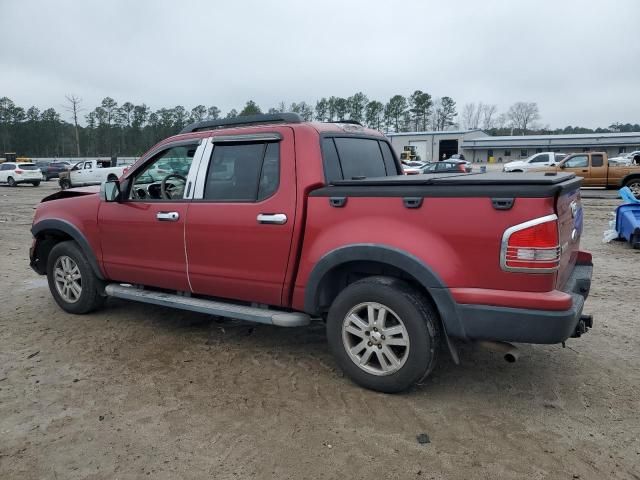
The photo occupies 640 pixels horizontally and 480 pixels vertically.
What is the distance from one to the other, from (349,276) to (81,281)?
121 inches

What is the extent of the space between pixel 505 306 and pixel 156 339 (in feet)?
10.5

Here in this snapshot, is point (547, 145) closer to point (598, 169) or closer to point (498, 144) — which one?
Result: point (498, 144)

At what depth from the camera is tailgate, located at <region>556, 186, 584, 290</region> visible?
3.18 m

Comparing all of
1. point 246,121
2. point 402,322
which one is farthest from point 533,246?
point 246,121

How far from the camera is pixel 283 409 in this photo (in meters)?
3.45

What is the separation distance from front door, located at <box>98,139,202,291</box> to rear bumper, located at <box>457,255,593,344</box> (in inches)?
98.9

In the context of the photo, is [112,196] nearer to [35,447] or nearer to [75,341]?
[75,341]

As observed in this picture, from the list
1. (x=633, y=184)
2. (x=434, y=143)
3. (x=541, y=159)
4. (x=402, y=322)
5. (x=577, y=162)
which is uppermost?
(x=434, y=143)

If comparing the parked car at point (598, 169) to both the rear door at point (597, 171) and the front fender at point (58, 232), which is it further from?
the front fender at point (58, 232)

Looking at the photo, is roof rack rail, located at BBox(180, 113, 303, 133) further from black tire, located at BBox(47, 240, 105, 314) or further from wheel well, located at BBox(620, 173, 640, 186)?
wheel well, located at BBox(620, 173, 640, 186)

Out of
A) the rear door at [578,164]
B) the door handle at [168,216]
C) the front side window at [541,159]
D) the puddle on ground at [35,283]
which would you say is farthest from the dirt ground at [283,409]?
the front side window at [541,159]

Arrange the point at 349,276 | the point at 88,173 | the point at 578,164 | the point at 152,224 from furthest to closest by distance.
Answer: the point at 88,173
the point at 578,164
the point at 152,224
the point at 349,276

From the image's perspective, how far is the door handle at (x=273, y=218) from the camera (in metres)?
3.83

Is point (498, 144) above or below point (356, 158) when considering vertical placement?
above
